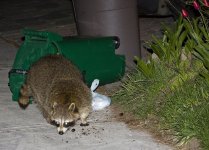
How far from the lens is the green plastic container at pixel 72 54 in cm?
647

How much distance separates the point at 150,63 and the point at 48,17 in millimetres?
6500

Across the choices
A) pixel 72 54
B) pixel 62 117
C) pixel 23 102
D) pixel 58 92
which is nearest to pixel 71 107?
pixel 62 117

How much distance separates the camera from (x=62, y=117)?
211 inches

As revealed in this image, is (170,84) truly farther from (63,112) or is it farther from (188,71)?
(63,112)

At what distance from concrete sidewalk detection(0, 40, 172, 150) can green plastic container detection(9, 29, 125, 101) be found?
0.46m

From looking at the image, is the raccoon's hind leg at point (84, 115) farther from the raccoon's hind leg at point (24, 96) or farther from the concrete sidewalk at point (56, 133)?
the raccoon's hind leg at point (24, 96)

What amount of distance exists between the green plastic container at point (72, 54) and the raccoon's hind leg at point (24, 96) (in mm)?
188

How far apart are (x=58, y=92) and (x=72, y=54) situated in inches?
39.5

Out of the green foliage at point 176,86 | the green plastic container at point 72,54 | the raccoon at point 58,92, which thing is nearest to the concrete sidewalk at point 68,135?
the raccoon at point 58,92

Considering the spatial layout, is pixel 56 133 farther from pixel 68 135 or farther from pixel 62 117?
pixel 62 117

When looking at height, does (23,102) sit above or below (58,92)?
below

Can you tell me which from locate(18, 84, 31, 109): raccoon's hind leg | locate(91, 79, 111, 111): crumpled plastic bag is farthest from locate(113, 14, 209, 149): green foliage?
locate(18, 84, 31, 109): raccoon's hind leg

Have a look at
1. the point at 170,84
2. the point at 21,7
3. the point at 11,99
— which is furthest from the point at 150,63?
the point at 21,7

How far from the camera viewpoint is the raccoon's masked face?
5367mm
